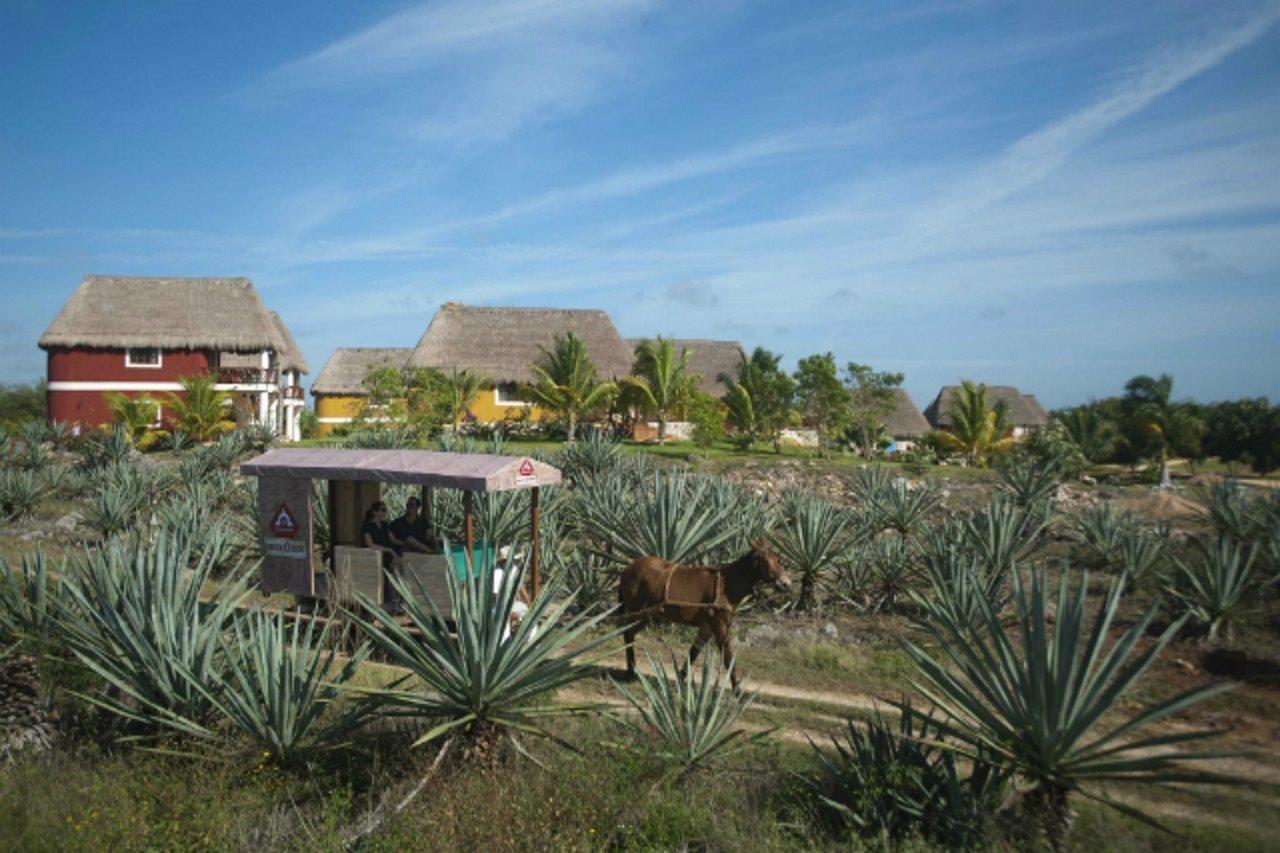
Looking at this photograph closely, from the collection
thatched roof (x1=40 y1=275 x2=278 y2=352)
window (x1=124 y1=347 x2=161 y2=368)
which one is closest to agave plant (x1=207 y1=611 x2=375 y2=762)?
thatched roof (x1=40 y1=275 x2=278 y2=352)

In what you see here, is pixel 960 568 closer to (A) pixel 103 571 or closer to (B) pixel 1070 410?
(A) pixel 103 571

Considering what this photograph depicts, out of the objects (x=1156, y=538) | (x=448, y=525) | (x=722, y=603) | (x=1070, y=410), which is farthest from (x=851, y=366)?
(x=722, y=603)

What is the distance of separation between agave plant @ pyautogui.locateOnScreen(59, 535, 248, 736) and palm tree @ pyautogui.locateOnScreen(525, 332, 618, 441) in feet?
86.9

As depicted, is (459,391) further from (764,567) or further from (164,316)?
(764,567)

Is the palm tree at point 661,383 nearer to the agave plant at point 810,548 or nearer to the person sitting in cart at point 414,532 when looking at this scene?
the agave plant at point 810,548

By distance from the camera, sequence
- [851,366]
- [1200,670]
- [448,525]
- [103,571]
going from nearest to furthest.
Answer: [103,571] < [1200,670] < [448,525] < [851,366]

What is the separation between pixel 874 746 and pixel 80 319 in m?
41.4

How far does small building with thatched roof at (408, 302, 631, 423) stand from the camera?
139 ft

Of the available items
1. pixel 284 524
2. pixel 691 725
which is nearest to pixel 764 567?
pixel 691 725

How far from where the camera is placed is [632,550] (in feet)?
41.9

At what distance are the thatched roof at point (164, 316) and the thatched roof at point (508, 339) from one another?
733 cm

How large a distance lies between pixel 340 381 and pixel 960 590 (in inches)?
1785

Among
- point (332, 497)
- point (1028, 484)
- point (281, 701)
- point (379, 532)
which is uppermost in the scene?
point (332, 497)

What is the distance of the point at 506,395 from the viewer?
43.0m
